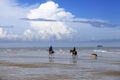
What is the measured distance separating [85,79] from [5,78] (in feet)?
17.1

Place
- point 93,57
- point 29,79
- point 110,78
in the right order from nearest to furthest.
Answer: point 29,79, point 110,78, point 93,57

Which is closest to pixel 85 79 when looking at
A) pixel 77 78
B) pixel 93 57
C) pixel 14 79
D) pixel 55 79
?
pixel 77 78

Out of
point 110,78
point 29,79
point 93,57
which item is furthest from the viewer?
point 93,57

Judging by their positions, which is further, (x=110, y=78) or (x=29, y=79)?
(x=110, y=78)

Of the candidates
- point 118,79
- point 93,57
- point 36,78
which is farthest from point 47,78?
point 93,57

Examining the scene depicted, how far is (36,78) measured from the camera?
19.2 metres

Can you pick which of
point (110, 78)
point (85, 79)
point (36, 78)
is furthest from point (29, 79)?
point (110, 78)

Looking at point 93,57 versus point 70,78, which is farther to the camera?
point 93,57

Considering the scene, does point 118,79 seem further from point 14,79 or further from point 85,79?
point 14,79

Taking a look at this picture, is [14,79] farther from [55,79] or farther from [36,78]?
[55,79]

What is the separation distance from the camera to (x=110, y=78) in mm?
20141

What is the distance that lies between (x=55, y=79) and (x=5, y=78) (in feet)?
10.8

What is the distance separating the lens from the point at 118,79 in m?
19.7

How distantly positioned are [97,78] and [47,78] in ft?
10.9
